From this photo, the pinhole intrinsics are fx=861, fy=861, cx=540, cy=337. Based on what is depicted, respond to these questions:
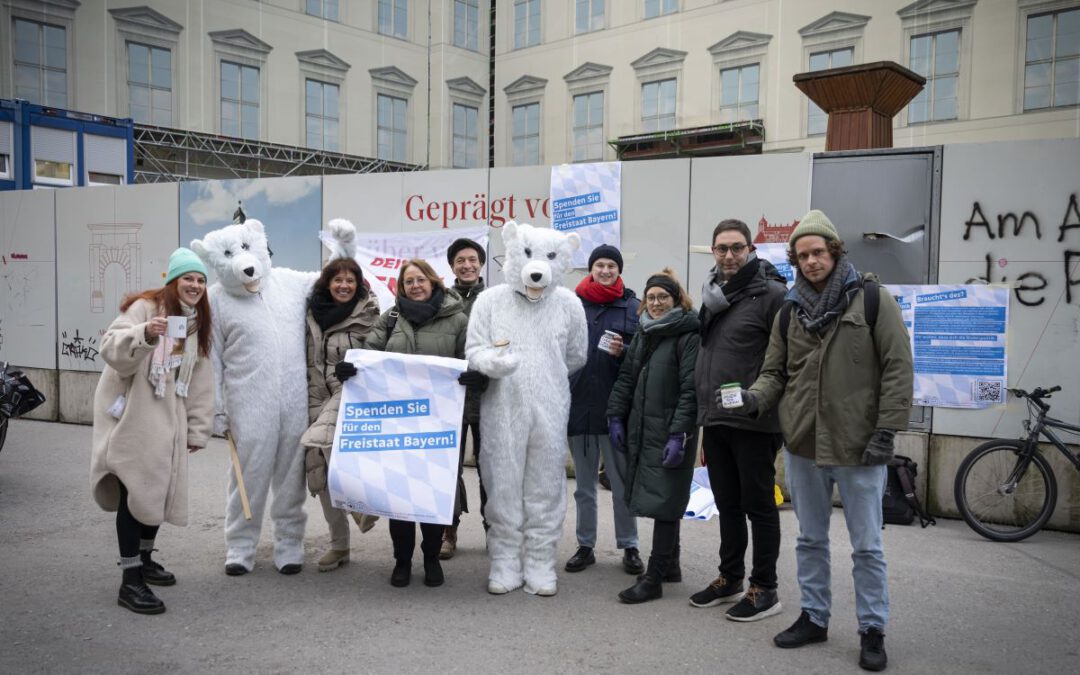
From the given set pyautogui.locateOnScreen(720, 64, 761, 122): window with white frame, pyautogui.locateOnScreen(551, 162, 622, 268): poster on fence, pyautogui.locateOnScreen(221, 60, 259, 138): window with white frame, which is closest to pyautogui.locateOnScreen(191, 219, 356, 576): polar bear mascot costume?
pyautogui.locateOnScreen(551, 162, 622, 268): poster on fence

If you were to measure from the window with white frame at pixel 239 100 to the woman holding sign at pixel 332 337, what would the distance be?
17.1m

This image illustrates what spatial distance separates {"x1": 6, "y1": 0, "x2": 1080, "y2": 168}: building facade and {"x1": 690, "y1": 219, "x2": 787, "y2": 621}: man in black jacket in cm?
1385

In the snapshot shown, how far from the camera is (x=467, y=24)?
2269 cm

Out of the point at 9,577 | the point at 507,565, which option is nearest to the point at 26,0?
the point at 9,577

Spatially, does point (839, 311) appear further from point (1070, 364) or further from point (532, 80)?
point (532, 80)

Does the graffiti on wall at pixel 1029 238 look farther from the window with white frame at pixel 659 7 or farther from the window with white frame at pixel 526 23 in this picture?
the window with white frame at pixel 526 23

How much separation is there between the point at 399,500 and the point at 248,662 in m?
1.15

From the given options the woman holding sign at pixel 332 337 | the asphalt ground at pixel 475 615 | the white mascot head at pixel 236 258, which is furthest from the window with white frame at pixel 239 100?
the woman holding sign at pixel 332 337

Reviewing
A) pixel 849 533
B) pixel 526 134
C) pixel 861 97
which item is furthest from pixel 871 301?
pixel 526 134

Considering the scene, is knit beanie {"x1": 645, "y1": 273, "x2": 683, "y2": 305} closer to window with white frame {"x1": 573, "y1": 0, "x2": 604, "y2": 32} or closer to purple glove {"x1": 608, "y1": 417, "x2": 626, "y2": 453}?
purple glove {"x1": 608, "y1": 417, "x2": 626, "y2": 453}

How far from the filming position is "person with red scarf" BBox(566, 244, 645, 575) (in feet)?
16.7

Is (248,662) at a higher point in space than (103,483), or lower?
lower

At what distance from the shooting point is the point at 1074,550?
5812 millimetres

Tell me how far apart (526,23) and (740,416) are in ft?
65.4
